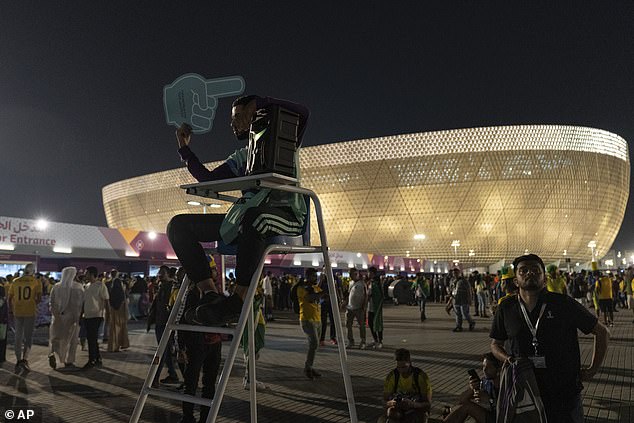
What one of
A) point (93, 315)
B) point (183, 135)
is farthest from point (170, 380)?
point (183, 135)

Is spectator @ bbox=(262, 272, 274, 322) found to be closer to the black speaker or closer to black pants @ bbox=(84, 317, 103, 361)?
black pants @ bbox=(84, 317, 103, 361)

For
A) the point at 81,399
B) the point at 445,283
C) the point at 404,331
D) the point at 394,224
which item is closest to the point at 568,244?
the point at 394,224

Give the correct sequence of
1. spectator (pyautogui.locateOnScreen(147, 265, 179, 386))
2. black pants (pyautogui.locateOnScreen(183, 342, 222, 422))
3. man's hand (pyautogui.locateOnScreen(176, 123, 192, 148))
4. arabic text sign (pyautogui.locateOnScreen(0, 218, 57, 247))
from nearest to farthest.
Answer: man's hand (pyautogui.locateOnScreen(176, 123, 192, 148)) → black pants (pyautogui.locateOnScreen(183, 342, 222, 422)) → spectator (pyautogui.locateOnScreen(147, 265, 179, 386)) → arabic text sign (pyautogui.locateOnScreen(0, 218, 57, 247))

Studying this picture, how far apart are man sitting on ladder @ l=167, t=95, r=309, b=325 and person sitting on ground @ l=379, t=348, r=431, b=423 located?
2531mm

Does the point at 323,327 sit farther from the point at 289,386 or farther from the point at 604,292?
the point at 604,292

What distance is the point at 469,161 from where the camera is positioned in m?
63.3

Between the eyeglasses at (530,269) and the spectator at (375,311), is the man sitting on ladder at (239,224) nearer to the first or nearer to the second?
the eyeglasses at (530,269)

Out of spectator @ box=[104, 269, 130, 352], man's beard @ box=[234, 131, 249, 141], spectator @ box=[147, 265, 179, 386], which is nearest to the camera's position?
man's beard @ box=[234, 131, 249, 141]

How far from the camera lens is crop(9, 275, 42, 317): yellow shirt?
28.5 feet

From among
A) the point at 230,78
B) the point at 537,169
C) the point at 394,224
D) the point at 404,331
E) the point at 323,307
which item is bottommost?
the point at 404,331

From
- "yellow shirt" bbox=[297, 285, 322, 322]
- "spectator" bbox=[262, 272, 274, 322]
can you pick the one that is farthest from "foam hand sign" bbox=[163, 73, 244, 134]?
"spectator" bbox=[262, 272, 274, 322]

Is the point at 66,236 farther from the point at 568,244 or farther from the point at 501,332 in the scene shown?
the point at 568,244

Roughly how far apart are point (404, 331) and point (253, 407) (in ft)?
41.0

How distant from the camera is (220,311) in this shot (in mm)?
2080
